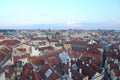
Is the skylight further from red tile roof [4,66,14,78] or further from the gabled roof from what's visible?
red tile roof [4,66,14,78]

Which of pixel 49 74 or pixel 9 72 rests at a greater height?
pixel 49 74

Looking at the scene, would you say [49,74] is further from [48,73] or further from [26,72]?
[26,72]

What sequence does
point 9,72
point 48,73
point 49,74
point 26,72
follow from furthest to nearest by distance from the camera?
point 9,72 < point 26,72 < point 48,73 < point 49,74

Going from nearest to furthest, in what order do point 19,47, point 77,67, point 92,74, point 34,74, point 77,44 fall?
point 34,74 < point 92,74 < point 77,67 < point 19,47 < point 77,44

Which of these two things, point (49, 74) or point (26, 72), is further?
point (26, 72)

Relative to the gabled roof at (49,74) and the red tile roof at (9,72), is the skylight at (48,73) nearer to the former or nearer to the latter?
the gabled roof at (49,74)

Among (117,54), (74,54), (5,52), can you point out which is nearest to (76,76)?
(74,54)

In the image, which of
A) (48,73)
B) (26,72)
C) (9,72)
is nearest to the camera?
(48,73)

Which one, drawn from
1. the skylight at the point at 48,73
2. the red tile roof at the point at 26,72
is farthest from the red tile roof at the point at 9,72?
the skylight at the point at 48,73

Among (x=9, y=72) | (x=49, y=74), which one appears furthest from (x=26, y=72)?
(x=49, y=74)

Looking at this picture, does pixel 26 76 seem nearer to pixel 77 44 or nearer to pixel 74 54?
pixel 74 54

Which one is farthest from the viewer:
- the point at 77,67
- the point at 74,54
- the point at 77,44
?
the point at 77,44
